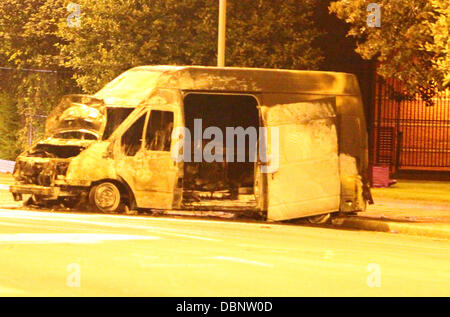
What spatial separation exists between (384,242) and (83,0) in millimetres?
13955

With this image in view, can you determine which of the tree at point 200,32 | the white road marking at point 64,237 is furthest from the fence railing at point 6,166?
the white road marking at point 64,237

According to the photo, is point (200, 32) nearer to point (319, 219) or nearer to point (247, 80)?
point (247, 80)

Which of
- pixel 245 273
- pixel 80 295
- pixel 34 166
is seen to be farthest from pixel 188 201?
pixel 80 295

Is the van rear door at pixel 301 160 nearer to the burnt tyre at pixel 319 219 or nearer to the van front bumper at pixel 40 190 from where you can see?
the burnt tyre at pixel 319 219

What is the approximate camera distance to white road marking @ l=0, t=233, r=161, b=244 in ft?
44.8

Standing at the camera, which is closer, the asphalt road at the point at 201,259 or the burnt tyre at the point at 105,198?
the asphalt road at the point at 201,259

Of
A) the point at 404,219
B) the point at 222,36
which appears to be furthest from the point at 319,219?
the point at 222,36

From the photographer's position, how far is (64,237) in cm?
1411

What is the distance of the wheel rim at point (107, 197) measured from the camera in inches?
714

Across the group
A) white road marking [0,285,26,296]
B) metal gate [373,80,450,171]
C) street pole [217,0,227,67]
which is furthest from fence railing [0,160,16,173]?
white road marking [0,285,26,296]

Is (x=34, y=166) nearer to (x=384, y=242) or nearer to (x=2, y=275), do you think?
(x=384, y=242)

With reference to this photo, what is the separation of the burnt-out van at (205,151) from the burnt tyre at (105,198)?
0.05 feet

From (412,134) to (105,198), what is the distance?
15.0 meters
